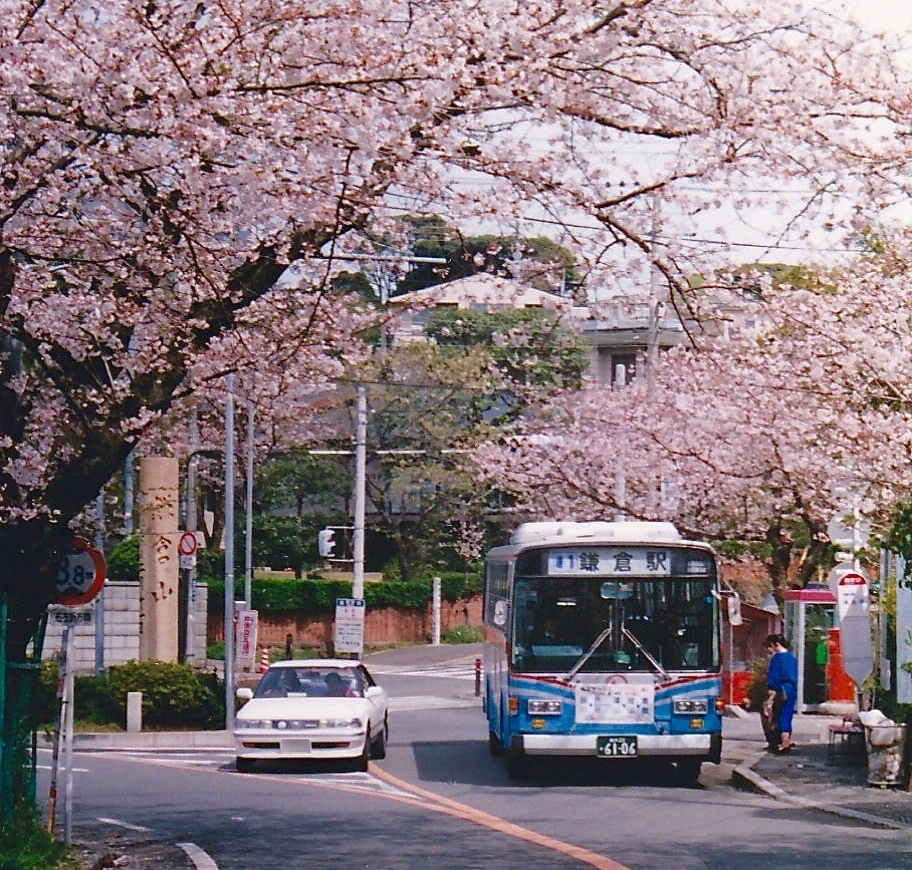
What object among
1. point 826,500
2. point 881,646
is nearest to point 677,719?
point 881,646

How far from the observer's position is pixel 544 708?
61.0ft

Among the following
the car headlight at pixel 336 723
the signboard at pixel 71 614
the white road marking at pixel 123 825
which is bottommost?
the white road marking at pixel 123 825

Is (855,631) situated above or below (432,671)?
above

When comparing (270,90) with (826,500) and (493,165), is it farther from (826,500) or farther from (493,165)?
(826,500)

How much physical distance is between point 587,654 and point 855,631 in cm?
446

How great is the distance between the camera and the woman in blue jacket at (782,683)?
21281mm

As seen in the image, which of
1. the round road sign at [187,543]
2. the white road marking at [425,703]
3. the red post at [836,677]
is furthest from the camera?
the white road marking at [425,703]

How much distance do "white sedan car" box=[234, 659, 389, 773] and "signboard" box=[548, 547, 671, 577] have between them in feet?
12.1

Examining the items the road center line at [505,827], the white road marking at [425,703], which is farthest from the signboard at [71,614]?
the white road marking at [425,703]

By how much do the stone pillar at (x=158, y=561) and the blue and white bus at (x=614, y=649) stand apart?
11.3 metres

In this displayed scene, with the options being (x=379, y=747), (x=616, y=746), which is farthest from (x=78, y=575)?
(x=379, y=747)

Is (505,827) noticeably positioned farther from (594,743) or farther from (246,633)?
(246,633)

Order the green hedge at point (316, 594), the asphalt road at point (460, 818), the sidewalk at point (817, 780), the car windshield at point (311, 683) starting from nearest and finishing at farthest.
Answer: the asphalt road at point (460, 818), the sidewalk at point (817, 780), the car windshield at point (311, 683), the green hedge at point (316, 594)

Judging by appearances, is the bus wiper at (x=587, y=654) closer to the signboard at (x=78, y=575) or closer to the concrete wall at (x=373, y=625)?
the signboard at (x=78, y=575)
